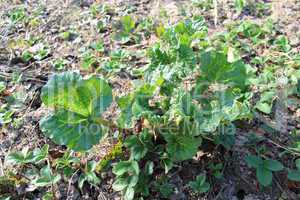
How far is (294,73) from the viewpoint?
2127 mm

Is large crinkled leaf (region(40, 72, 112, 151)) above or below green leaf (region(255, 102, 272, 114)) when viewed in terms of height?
above

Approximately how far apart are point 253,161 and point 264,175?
0.08 meters

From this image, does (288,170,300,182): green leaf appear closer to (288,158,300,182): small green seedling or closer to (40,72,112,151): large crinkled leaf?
(288,158,300,182): small green seedling

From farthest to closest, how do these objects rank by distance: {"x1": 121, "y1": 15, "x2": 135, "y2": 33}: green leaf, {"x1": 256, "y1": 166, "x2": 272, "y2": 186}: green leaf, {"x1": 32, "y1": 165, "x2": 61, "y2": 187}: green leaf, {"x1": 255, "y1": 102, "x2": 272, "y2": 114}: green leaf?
1. {"x1": 121, "y1": 15, "x2": 135, "y2": 33}: green leaf
2. {"x1": 255, "y1": 102, "x2": 272, "y2": 114}: green leaf
3. {"x1": 32, "y1": 165, "x2": 61, "y2": 187}: green leaf
4. {"x1": 256, "y1": 166, "x2": 272, "y2": 186}: green leaf

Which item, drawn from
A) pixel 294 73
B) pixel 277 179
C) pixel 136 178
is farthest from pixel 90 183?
pixel 294 73

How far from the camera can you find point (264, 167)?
169 centimetres

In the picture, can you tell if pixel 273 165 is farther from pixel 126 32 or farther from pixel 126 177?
pixel 126 32

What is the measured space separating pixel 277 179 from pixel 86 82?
948 millimetres

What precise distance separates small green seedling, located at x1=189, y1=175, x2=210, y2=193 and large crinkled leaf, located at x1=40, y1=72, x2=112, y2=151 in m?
0.46

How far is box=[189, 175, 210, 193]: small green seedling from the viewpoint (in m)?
1.67

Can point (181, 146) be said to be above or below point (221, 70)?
below

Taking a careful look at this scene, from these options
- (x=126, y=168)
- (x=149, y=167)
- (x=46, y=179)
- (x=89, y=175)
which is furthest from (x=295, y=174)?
(x=46, y=179)

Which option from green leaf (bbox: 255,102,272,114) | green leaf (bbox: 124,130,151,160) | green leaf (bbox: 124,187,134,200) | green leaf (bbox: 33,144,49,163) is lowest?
green leaf (bbox: 124,187,134,200)

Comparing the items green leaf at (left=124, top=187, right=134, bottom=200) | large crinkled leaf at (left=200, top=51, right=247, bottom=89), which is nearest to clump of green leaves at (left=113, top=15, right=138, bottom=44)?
large crinkled leaf at (left=200, top=51, right=247, bottom=89)
